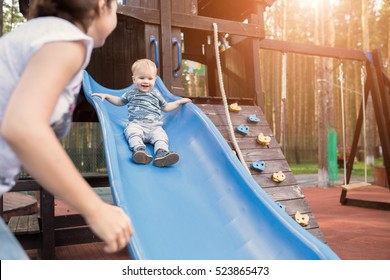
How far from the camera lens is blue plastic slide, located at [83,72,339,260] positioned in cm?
228

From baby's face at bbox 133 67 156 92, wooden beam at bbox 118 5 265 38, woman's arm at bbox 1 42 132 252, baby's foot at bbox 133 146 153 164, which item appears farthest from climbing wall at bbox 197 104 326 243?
woman's arm at bbox 1 42 132 252

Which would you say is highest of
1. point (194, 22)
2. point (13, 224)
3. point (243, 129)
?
point (194, 22)

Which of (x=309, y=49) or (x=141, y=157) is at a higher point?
(x=309, y=49)

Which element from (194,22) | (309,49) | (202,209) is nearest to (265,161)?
(202,209)

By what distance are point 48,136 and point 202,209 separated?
6.57 feet

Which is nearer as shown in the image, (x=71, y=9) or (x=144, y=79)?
(x=71, y=9)

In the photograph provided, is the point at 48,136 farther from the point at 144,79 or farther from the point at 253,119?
the point at 253,119

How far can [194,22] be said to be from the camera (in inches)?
182

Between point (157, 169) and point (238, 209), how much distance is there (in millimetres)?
788

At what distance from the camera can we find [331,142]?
12.0 metres

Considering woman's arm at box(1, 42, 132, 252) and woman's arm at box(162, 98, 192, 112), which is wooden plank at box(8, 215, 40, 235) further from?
woman's arm at box(1, 42, 132, 252)

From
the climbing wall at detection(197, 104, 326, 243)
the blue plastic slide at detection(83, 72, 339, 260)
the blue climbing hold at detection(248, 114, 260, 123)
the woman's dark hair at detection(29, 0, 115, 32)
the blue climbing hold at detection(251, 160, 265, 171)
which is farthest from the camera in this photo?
the blue climbing hold at detection(248, 114, 260, 123)

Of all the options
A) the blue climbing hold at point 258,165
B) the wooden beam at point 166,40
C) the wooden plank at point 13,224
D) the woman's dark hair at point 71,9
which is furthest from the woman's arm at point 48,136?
the wooden beam at point 166,40
